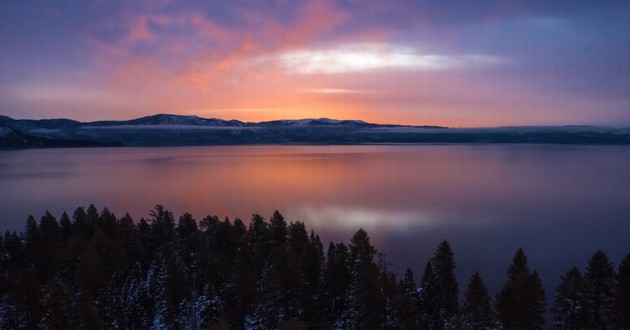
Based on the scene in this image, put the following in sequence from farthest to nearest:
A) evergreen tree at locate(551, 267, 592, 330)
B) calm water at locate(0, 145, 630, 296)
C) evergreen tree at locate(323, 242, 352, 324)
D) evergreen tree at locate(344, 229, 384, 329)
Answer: calm water at locate(0, 145, 630, 296)
evergreen tree at locate(323, 242, 352, 324)
evergreen tree at locate(344, 229, 384, 329)
evergreen tree at locate(551, 267, 592, 330)

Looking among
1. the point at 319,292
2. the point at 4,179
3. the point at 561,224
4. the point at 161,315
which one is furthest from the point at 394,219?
the point at 4,179

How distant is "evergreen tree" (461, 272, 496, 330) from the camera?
23.8 metres

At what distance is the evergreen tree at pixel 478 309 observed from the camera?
23781mm

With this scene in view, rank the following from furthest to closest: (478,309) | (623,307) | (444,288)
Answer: (444,288) < (478,309) < (623,307)

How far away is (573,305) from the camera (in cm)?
2456

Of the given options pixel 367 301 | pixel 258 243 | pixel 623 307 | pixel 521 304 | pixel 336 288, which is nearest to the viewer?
pixel 623 307

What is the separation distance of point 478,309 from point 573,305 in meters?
5.64

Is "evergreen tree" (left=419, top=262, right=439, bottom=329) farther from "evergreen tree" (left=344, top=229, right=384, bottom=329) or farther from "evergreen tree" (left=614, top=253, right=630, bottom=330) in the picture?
"evergreen tree" (left=614, top=253, right=630, bottom=330)

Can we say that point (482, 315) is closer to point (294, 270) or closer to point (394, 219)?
point (294, 270)

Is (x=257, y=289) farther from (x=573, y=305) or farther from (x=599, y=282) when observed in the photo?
(x=599, y=282)

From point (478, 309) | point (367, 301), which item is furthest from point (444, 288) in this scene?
point (367, 301)

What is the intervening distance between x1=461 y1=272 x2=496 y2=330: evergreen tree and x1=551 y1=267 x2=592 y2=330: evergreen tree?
4.39 meters

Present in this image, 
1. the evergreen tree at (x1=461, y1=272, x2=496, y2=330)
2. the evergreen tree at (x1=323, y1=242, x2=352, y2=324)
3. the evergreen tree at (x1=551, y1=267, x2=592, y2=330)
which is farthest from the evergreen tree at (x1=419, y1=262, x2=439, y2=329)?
the evergreen tree at (x1=551, y1=267, x2=592, y2=330)

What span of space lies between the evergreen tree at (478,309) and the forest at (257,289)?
0.19ft
